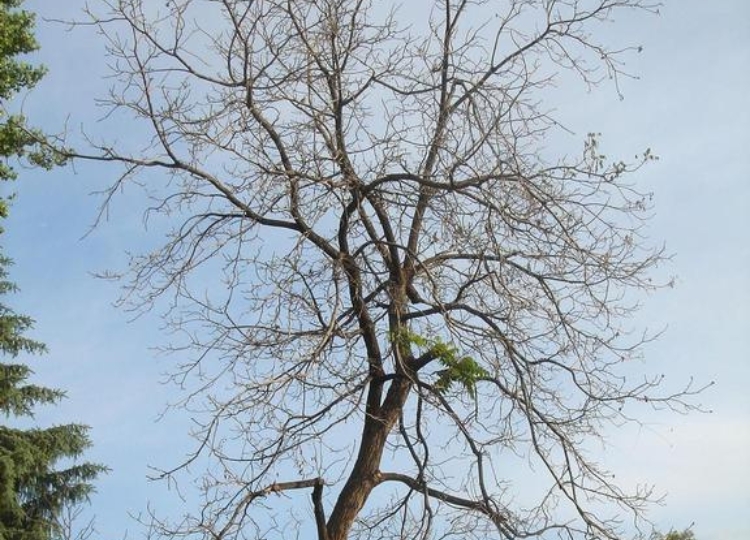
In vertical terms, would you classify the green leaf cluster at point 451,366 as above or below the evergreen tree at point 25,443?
below

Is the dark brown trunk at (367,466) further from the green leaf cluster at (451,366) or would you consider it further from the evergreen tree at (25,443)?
the evergreen tree at (25,443)

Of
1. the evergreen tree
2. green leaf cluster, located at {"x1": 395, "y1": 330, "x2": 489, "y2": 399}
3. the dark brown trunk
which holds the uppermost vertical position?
the evergreen tree

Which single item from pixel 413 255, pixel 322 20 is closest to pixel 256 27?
pixel 322 20

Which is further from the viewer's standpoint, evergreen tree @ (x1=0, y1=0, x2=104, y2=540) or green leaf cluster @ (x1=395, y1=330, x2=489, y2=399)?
evergreen tree @ (x1=0, y1=0, x2=104, y2=540)

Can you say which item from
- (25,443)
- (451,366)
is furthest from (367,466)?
(25,443)

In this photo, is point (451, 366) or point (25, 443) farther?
point (25, 443)

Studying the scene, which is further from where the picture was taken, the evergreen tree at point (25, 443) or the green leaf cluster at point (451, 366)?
the evergreen tree at point (25, 443)

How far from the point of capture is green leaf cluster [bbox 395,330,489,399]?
7113mm

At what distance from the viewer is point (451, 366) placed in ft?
23.4

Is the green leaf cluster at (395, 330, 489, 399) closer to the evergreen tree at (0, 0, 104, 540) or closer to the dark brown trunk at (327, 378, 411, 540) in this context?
the dark brown trunk at (327, 378, 411, 540)

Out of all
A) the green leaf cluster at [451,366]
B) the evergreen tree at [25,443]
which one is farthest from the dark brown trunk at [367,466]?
the evergreen tree at [25,443]

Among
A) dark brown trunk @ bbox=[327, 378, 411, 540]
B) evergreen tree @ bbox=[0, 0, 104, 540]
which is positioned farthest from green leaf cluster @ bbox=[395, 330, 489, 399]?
evergreen tree @ bbox=[0, 0, 104, 540]

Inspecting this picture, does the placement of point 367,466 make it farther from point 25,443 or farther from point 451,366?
point 25,443

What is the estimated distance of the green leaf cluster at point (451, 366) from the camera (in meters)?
7.11
